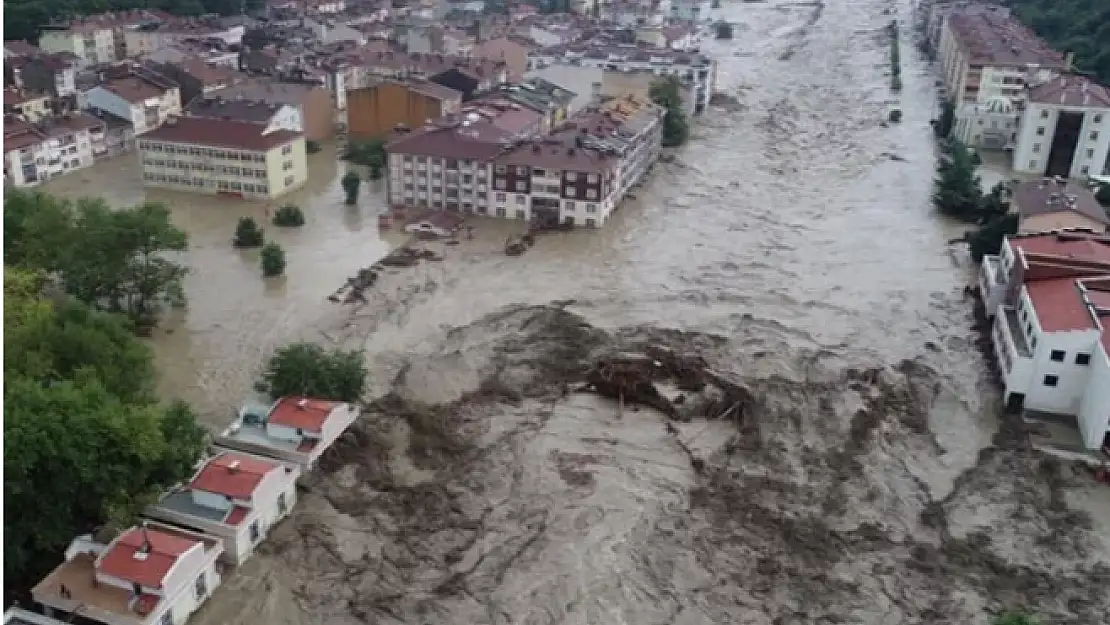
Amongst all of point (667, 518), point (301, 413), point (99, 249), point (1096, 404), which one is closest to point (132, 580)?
point (301, 413)

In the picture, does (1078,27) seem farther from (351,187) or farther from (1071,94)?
(351,187)

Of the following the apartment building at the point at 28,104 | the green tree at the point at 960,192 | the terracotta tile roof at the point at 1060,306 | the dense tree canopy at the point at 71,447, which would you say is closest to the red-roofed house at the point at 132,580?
the dense tree canopy at the point at 71,447

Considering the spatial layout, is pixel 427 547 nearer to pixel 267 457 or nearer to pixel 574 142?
pixel 267 457

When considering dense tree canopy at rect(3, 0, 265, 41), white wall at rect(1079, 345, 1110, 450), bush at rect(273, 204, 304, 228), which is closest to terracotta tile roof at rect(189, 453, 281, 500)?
white wall at rect(1079, 345, 1110, 450)

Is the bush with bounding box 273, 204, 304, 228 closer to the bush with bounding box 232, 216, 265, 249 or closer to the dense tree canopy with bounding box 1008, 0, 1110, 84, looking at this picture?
the bush with bounding box 232, 216, 265, 249

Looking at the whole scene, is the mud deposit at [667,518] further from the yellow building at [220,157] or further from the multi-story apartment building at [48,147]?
the multi-story apartment building at [48,147]

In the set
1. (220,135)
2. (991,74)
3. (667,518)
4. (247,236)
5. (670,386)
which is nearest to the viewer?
(667,518)
